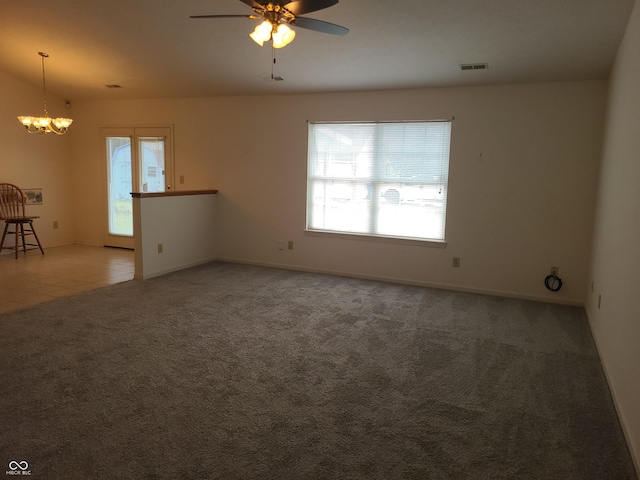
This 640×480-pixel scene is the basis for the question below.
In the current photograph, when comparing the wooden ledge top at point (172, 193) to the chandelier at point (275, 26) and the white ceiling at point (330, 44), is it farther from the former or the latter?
the chandelier at point (275, 26)

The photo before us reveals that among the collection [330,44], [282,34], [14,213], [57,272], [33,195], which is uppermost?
[330,44]

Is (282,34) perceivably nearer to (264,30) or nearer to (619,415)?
(264,30)

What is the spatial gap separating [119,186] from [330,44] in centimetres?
467

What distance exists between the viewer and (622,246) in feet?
9.09

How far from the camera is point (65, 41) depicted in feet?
15.5

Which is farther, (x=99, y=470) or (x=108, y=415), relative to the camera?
(x=108, y=415)

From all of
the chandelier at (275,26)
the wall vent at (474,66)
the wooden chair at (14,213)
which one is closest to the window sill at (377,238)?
the wall vent at (474,66)

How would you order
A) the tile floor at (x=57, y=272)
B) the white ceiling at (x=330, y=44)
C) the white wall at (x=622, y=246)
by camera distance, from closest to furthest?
the white wall at (x=622, y=246)
the white ceiling at (x=330, y=44)
the tile floor at (x=57, y=272)

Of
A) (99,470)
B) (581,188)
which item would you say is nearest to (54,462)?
(99,470)

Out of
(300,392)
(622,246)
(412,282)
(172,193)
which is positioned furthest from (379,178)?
(300,392)

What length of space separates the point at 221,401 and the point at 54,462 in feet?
2.70

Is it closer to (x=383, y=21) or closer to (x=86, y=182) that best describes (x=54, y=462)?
(x=383, y=21)

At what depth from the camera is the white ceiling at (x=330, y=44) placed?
131 inches

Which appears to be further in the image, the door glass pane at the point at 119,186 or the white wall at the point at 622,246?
the door glass pane at the point at 119,186
